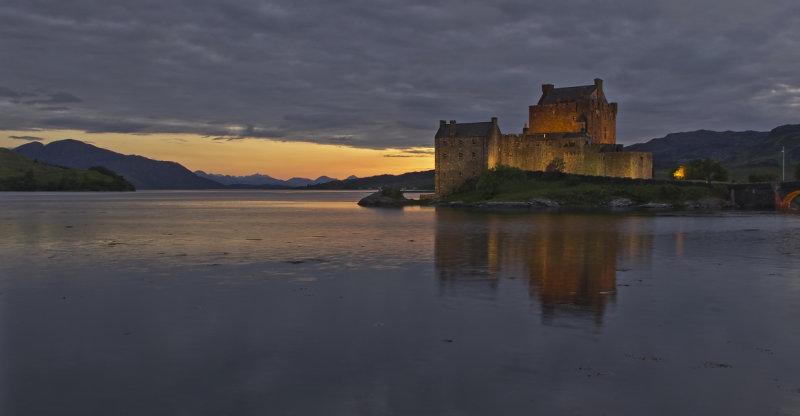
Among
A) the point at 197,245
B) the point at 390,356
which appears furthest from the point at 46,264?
the point at 390,356

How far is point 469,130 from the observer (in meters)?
92.7

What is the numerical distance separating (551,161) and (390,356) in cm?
8645

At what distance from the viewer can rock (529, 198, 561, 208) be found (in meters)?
80.8

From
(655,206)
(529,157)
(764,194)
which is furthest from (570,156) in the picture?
(764,194)

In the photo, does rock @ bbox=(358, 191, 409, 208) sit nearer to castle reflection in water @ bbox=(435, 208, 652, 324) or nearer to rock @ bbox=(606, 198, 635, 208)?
rock @ bbox=(606, 198, 635, 208)

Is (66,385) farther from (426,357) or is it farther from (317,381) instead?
(426,357)

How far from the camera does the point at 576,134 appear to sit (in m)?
92.2

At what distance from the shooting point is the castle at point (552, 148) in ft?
299

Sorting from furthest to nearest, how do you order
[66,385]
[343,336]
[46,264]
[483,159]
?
[483,159]
[46,264]
[343,336]
[66,385]

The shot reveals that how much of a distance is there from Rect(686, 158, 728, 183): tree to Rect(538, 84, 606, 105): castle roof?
20478 mm

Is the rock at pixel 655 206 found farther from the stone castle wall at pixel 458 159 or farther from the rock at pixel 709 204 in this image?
the stone castle wall at pixel 458 159

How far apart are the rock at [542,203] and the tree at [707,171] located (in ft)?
114

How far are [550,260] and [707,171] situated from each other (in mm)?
87249

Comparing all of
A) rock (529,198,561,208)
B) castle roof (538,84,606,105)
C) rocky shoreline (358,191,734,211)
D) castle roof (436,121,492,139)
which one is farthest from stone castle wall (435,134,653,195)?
rock (529,198,561,208)
